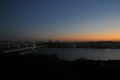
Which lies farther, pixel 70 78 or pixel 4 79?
pixel 70 78

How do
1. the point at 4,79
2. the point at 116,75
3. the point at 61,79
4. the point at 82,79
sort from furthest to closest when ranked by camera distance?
the point at 116,75 < the point at 82,79 < the point at 61,79 < the point at 4,79

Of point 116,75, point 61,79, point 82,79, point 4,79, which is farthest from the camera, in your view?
point 116,75

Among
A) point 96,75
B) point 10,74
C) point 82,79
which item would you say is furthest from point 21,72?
point 96,75

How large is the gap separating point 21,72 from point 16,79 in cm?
109

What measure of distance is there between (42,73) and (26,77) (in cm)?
114

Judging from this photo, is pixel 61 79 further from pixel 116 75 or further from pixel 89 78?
pixel 116 75

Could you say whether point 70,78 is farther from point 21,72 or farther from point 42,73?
point 21,72

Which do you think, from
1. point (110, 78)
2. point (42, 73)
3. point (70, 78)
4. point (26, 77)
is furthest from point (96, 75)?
point (26, 77)

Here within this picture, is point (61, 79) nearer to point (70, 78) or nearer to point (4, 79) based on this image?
point (70, 78)

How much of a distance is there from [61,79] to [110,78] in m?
2.66

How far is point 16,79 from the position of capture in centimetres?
768

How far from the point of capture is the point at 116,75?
32.0 ft

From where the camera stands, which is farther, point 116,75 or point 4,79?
point 116,75

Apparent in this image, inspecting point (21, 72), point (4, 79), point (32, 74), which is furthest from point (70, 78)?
point (4, 79)
